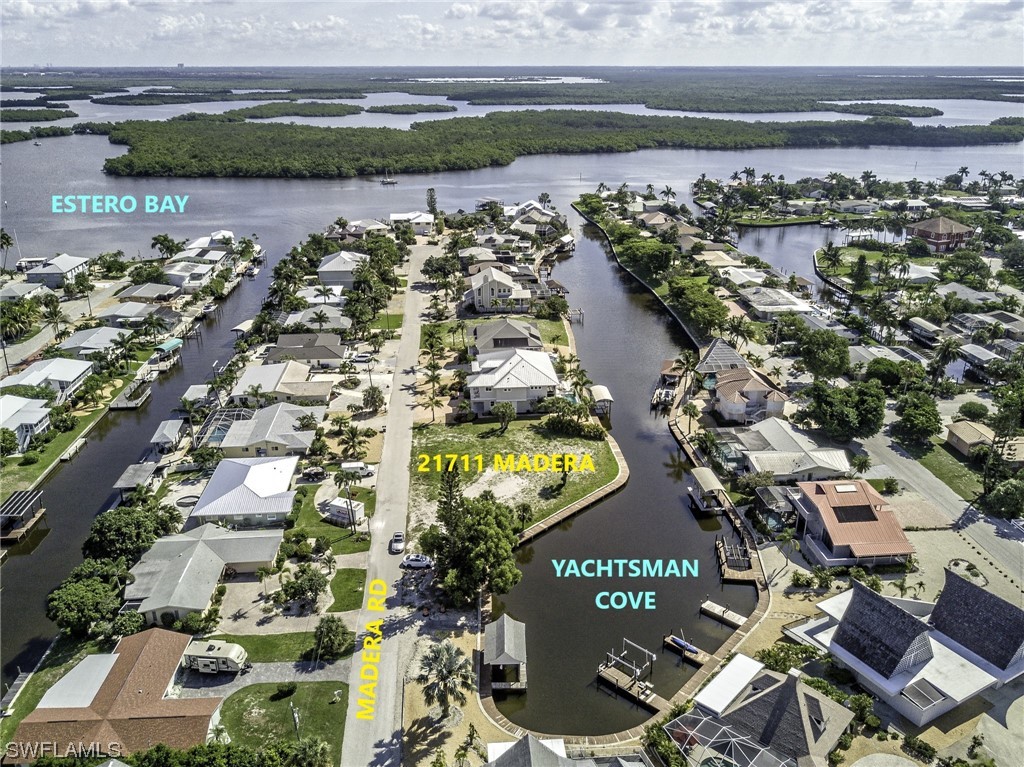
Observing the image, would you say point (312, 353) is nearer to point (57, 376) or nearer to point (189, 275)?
point (57, 376)

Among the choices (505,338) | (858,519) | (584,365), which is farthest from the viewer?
(584,365)

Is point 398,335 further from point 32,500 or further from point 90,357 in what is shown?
point 32,500

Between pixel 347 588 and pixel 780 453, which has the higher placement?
pixel 780 453

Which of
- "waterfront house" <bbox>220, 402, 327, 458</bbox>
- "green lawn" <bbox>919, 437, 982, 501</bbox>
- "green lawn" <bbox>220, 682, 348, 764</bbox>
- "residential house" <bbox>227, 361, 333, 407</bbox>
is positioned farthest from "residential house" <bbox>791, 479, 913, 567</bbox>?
"residential house" <bbox>227, 361, 333, 407</bbox>

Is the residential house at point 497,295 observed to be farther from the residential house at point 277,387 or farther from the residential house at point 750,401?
the residential house at point 750,401

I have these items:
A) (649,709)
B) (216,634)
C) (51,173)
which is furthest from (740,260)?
(51,173)

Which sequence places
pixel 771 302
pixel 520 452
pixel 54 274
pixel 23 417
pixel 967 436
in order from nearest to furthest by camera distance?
pixel 967 436 < pixel 520 452 < pixel 23 417 < pixel 771 302 < pixel 54 274

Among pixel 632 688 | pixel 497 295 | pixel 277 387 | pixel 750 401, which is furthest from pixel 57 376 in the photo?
pixel 750 401
